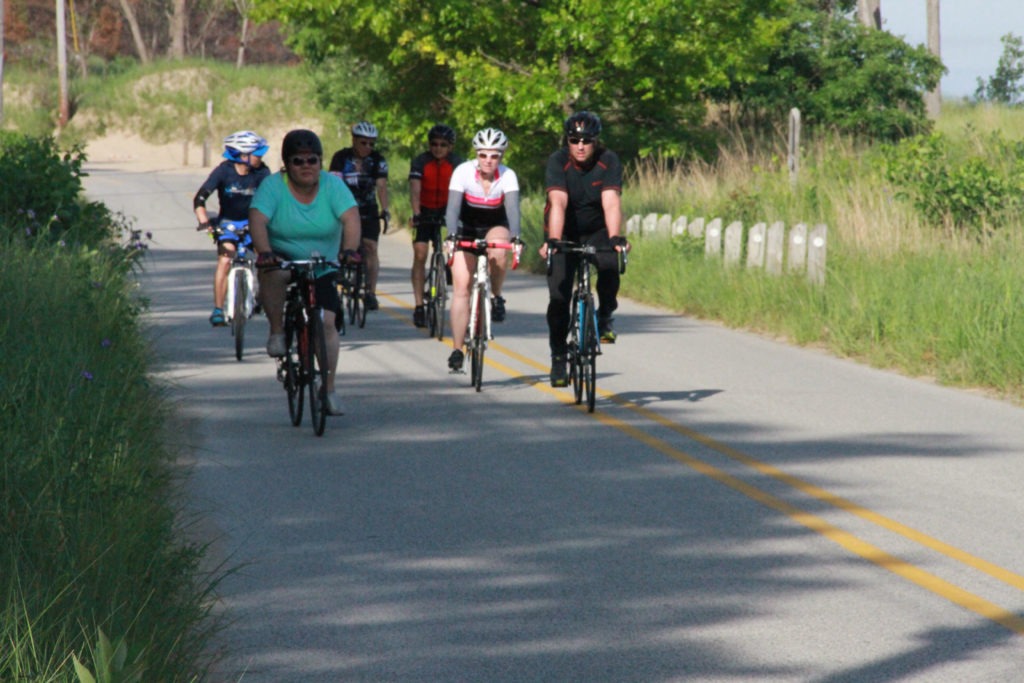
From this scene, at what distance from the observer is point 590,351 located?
10.5m

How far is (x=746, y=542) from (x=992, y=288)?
7745 mm

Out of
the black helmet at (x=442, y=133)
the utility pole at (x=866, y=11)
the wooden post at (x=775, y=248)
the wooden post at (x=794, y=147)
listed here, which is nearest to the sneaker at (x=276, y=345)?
the black helmet at (x=442, y=133)

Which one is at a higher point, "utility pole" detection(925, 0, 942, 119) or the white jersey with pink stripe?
"utility pole" detection(925, 0, 942, 119)

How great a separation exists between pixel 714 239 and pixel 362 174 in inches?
231

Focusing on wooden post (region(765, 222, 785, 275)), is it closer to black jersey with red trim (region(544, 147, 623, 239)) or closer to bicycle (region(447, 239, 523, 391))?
bicycle (region(447, 239, 523, 391))

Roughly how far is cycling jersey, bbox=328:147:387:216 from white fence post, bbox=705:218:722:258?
18.0 ft

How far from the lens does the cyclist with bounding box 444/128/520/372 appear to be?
12.0 meters

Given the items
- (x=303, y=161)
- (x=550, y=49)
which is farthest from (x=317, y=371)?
(x=550, y=49)

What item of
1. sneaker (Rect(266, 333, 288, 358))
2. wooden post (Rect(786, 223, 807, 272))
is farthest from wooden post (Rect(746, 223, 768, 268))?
sneaker (Rect(266, 333, 288, 358))

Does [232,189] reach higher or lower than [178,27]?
lower

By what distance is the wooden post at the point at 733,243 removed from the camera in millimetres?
18844

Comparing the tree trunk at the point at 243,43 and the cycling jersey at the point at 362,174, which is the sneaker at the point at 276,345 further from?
the tree trunk at the point at 243,43

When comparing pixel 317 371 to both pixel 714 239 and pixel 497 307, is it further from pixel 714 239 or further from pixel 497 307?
pixel 714 239

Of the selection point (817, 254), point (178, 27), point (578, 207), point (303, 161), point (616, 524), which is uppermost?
point (178, 27)
